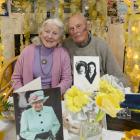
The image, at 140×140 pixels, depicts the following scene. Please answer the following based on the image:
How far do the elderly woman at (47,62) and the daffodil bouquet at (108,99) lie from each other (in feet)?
4.05

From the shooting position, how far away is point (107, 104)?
98 cm

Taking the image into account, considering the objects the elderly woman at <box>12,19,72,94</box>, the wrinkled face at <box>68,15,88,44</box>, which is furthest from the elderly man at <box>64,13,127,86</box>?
the elderly woman at <box>12,19,72,94</box>

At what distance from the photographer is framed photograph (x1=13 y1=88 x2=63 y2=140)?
1002 millimetres

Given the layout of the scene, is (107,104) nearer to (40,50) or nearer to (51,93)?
(51,93)

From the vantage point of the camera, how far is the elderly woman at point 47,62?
2.29m

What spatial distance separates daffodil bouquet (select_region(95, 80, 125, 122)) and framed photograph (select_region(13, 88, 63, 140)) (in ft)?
0.49

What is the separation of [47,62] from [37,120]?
1.31 m

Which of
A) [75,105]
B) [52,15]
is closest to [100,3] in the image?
[52,15]

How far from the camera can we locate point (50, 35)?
7.68ft

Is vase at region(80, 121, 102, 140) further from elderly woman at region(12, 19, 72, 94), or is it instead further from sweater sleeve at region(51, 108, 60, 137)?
elderly woman at region(12, 19, 72, 94)

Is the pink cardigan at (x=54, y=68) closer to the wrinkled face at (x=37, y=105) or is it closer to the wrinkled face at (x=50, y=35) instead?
the wrinkled face at (x=50, y=35)

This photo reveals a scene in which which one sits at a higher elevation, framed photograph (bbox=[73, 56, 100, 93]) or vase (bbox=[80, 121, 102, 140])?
framed photograph (bbox=[73, 56, 100, 93])

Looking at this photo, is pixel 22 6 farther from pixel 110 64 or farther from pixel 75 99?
pixel 75 99

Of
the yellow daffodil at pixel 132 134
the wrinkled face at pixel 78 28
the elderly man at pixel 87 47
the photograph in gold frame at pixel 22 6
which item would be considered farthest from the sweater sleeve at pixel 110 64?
the yellow daffodil at pixel 132 134
